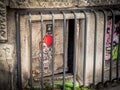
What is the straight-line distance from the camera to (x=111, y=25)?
595 centimetres

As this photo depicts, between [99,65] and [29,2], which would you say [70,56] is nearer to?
[99,65]

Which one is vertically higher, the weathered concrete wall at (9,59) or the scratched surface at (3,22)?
the scratched surface at (3,22)

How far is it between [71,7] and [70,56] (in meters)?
0.93

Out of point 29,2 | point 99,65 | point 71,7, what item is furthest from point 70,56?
point 29,2

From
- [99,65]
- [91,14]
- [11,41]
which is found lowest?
[99,65]

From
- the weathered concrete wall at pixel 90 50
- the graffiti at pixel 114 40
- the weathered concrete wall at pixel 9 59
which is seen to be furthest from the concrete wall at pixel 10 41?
the graffiti at pixel 114 40

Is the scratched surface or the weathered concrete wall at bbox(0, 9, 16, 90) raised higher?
the scratched surface

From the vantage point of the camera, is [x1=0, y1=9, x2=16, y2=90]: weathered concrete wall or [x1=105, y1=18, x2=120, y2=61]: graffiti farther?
[x1=105, y1=18, x2=120, y2=61]: graffiti

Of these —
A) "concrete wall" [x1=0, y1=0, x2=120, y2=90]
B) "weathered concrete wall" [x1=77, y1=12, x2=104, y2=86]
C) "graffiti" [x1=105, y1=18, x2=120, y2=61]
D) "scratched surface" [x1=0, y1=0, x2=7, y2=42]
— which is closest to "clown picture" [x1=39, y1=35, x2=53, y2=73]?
"concrete wall" [x1=0, y1=0, x2=120, y2=90]

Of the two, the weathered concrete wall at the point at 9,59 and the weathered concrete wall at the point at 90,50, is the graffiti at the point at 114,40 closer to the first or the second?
the weathered concrete wall at the point at 90,50

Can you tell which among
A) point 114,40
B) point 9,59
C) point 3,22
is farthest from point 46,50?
point 114,40

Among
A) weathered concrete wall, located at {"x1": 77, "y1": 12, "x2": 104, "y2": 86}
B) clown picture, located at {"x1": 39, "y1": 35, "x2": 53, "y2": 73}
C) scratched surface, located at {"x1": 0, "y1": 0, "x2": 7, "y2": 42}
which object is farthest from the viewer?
weathered concrete wall, located at {"x1": 77, "y1": 12, "x2": 104, "y2": 86}

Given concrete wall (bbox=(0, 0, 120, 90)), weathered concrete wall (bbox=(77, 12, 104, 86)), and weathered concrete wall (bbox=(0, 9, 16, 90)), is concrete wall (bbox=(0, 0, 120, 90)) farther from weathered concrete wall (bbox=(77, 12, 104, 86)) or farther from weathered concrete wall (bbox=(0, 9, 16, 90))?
A: weathered concrete wall (bbox=(77, 12, 104, 86))

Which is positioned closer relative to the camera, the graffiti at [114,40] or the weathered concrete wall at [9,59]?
the weathered concrete wall at [9,59]
